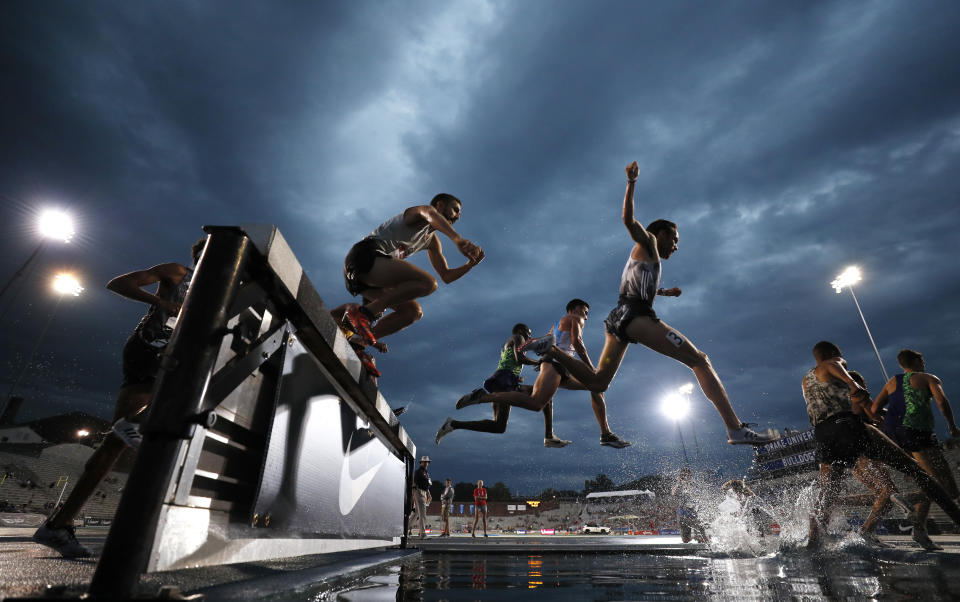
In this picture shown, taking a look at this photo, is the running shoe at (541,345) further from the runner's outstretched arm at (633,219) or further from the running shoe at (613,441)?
the running shoe at (613,441)

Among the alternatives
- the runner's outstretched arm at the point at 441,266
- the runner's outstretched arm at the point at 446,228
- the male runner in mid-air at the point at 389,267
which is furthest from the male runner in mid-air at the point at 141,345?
the runner's outstretched arm at the point at 441,266

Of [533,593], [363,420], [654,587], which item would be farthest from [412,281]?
[654,587]

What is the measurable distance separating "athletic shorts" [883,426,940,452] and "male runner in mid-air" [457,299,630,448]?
3.51 metres

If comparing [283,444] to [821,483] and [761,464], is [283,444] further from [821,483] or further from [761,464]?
[761,464]

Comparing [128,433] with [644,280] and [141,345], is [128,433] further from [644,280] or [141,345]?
[644,280]

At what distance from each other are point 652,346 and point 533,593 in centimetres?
268

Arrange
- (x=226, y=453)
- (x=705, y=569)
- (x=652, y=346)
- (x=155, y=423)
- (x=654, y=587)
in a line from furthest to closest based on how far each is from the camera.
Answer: (x=652, y=346) → (x=705, y=569) → (x=654, y=587) → (x=226, y=453) → (x=155, y=423)

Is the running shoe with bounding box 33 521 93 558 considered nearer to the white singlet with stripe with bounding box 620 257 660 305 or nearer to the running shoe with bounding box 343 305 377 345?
the running shoe with bounding box 343 305 377 345

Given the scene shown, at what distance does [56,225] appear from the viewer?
1728cm

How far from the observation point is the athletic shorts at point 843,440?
4363 mm

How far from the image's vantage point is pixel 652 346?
4.06 meters

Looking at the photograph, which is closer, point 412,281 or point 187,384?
point 187,384

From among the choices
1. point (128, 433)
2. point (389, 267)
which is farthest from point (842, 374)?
point (128, 433)

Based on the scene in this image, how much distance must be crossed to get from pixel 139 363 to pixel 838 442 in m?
6.38
